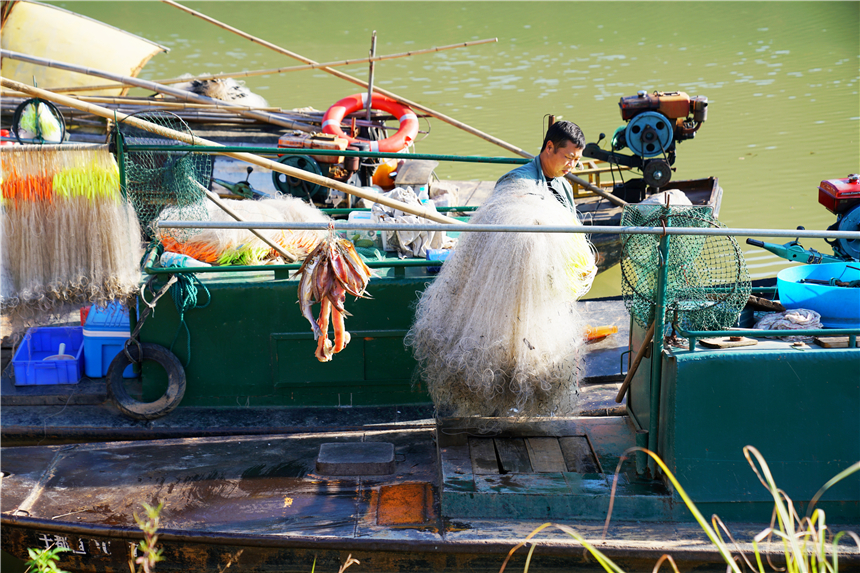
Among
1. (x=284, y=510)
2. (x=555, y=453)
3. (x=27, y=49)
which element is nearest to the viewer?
(x=284, y=510)

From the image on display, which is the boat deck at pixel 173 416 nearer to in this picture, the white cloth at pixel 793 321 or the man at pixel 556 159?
the white cloth at pixel 793 321

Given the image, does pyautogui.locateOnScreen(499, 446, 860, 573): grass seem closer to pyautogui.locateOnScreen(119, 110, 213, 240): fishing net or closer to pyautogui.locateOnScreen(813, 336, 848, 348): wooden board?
pyautogui.locateOnScreen(813, 336, 848, 348): wooden board

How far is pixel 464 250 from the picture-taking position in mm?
3848

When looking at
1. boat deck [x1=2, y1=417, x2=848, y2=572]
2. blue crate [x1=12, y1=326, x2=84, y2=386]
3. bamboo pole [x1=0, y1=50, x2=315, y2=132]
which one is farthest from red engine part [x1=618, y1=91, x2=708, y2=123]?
blue crate [x1=12, y1=326, x2=84, y2=386]

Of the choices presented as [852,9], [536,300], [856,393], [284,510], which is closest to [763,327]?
[856,393]

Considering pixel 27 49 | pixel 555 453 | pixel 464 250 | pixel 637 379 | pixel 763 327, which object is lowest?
pixel 555 453

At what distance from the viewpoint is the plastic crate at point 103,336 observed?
201 inches

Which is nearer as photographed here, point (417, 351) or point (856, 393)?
point (856, 393)

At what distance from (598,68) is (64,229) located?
1473 centimetres

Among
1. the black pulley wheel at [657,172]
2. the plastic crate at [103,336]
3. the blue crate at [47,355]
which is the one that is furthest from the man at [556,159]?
the black pulley wheel at [657,172]

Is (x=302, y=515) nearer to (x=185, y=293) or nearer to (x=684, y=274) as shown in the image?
(x=185, y=293)

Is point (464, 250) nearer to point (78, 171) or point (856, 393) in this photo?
point (856, 393)

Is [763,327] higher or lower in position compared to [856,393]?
higher

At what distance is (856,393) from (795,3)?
2117 centimetres
